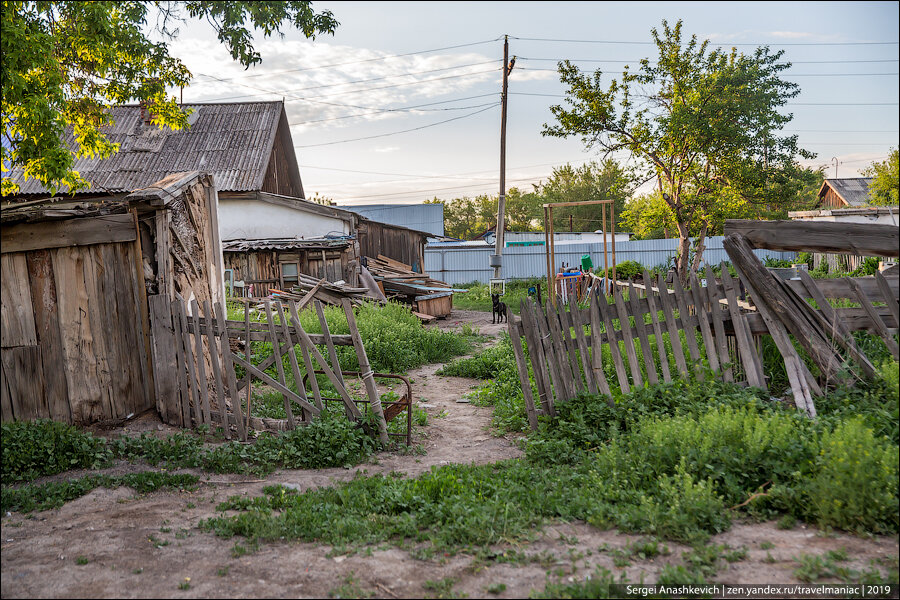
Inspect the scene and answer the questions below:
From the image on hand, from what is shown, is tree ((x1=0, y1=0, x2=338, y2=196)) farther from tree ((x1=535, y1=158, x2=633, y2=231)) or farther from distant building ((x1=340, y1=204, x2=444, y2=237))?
tree ((x1=535, y1=158, x2=633, y2=231))

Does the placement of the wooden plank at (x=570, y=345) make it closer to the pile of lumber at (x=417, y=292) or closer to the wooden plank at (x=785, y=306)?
the wooden plank at (x=785, y=306)

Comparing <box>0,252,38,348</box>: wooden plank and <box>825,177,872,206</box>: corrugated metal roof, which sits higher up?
<box>825,177,872,206</box>: corrugated metal roof

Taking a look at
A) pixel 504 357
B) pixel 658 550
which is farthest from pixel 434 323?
pixel 658 550

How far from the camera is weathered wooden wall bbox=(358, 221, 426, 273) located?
2516 cm

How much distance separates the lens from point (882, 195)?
3042 centimetres

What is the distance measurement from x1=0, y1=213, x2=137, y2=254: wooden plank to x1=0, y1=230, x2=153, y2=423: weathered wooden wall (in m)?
0.06

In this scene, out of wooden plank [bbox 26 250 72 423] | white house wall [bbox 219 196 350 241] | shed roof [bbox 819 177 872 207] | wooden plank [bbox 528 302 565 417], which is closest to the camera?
wooden plank [bbox 26 250 72 423]

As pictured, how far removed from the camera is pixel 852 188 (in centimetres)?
3825

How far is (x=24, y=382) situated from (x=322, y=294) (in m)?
10.7

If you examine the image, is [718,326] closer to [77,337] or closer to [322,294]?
[77,337]

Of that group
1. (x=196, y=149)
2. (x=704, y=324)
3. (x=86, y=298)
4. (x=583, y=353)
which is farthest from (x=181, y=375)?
(x=196, y=149)

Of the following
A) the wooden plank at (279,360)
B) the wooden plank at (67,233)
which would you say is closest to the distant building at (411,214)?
the wooden plank at (67,233)

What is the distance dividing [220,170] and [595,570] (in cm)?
2257

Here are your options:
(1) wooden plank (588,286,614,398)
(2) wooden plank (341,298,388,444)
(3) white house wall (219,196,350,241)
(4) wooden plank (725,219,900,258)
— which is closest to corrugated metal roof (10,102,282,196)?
(3) white house wall (219,196,350,241)
